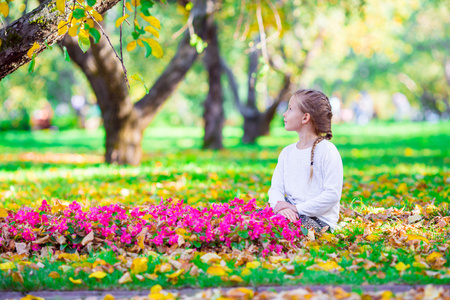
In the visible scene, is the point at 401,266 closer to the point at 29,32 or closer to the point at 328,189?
the point at 328,189

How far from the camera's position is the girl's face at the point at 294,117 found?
13.6 feet

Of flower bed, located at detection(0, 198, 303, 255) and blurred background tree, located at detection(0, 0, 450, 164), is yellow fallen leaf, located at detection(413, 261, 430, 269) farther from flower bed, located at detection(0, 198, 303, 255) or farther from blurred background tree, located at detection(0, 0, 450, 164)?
blurred background tree, located at detection(0, 0, 450, 164)

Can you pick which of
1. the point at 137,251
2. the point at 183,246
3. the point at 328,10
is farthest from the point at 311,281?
the point at 328,10

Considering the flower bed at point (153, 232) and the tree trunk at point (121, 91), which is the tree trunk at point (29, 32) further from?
the tree trunk at point (121, 91)

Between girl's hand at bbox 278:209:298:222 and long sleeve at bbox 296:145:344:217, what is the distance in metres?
0.07

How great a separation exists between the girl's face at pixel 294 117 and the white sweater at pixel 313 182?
23cm

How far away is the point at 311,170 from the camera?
4.00 metres

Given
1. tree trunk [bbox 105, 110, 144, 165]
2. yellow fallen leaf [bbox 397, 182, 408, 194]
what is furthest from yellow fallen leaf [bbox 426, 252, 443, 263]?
tree trunk [bbox 105, 110, 144, 165]

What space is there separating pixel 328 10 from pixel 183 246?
12209 millimetres

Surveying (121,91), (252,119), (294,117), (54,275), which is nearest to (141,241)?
(54,275)

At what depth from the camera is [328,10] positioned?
46.9 feet

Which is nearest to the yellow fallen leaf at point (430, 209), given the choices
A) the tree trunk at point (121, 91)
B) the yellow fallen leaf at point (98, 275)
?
the yellow fallen leaf at point (98, 275)

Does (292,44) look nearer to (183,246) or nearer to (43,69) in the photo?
(43,69)

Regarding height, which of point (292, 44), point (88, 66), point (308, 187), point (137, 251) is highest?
point (292, 44)
